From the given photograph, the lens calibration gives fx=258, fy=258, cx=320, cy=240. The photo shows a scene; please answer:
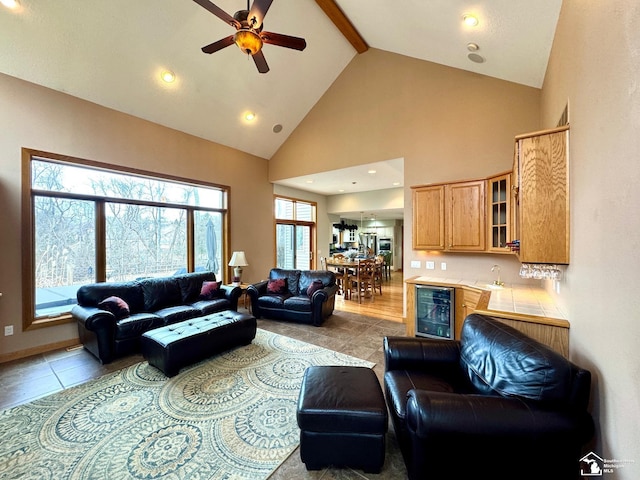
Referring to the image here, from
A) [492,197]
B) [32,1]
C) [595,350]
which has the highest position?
[32,1]

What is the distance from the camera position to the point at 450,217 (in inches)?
157

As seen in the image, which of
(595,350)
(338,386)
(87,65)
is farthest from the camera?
(87,65)

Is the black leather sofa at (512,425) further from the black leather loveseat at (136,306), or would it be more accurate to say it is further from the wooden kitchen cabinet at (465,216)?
the black leather loveseat at (136,306)

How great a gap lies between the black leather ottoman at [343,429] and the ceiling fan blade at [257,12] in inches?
127

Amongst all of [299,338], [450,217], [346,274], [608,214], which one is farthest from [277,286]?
[608,214]

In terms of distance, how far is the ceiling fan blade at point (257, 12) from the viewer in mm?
2293

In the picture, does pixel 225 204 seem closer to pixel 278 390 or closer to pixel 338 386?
pixel 278 390

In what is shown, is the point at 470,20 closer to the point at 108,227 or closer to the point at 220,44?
the point at 220,44

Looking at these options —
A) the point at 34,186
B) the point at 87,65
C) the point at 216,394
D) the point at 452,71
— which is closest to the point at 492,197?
the point at 452,71

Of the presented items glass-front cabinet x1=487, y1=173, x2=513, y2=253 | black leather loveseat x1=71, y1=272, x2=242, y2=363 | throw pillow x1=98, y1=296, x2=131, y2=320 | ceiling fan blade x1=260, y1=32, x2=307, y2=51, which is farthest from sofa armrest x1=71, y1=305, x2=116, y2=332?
glass-front cabinet x1=487, y1=173, x2=513, y2=253

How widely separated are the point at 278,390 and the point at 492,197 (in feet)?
12.2

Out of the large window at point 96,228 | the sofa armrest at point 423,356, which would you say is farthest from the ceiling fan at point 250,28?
the sofa armrest at point 423,356

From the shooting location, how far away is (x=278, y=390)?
2.63 meters

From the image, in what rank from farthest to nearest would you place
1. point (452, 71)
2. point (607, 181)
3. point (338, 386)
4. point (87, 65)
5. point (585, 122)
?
1. point (452, 71)
2. point (87, 65)
3. point (338, 386)
4. point (585, 122)
5. point (607, 181)
